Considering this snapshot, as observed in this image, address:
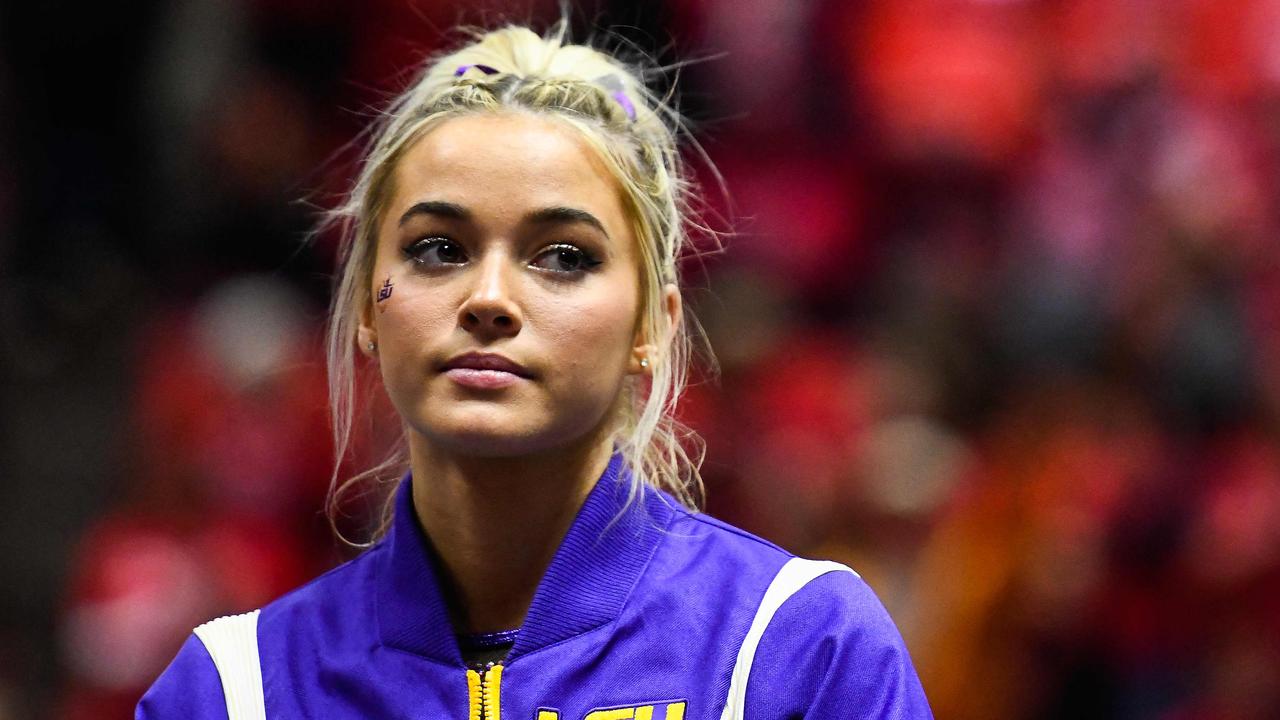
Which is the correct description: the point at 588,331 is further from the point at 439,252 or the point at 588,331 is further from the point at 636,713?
the point at 636,713

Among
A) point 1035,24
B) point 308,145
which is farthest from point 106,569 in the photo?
point 1035,24

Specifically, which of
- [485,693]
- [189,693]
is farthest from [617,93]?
[189,693]

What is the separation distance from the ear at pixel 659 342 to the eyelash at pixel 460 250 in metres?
0.11

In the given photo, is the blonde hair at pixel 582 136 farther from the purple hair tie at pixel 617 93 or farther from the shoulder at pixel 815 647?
the shoulder at pixel 815 647

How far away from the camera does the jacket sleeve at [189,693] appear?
5.09 ft

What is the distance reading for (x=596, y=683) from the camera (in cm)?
150

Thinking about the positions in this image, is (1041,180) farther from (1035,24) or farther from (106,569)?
(106,569)

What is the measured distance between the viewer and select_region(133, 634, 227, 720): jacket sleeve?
155 centimetres

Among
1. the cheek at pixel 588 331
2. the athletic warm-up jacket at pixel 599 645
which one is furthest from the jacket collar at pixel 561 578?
the cheek at pixel 588 331

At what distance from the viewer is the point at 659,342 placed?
167cm

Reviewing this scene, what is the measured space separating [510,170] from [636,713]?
49 centimetres

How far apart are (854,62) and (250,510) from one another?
5.11 ft

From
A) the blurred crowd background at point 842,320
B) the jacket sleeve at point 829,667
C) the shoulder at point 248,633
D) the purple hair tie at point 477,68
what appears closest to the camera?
the jacket sleeve at point 829,667

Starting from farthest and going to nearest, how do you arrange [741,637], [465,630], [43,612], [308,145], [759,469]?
[308,145], [43,612], [759,469], [465,630], [741,637]
